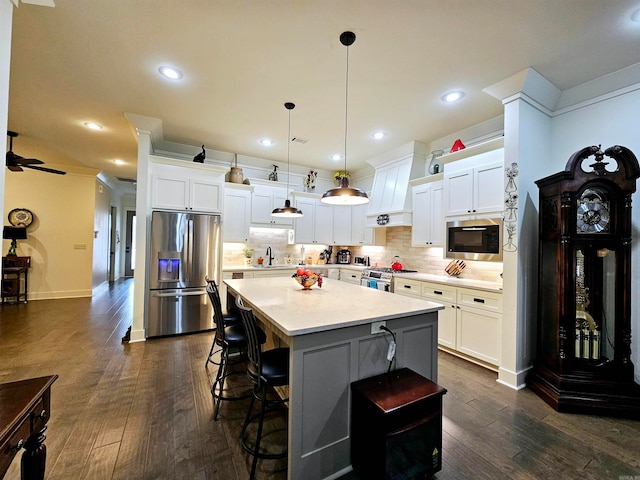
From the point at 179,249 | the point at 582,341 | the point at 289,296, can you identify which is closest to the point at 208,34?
the point at 289,296

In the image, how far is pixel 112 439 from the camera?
1910 millimetres

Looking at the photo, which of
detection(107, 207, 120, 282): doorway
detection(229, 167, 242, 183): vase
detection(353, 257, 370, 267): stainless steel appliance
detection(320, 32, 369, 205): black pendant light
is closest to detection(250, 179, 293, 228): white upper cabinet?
detection(229, 167, 242, 183): vase

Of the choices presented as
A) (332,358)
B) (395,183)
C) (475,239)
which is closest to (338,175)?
(395,183)

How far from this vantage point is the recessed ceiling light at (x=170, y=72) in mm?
2630

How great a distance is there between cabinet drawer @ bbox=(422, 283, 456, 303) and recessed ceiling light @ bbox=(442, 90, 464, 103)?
2.17 m

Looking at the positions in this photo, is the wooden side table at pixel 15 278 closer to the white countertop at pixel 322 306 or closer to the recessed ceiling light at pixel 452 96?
the white countertop at pixel 322 306

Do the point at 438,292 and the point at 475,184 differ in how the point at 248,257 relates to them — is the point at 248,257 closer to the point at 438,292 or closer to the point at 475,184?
the point at 438,292

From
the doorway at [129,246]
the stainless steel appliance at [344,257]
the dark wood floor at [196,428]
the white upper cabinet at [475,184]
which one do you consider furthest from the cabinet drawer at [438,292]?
the doorway at [129,246]

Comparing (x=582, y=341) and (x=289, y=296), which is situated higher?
(x=289, y=296)

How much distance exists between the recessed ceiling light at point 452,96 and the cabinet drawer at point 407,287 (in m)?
2.25

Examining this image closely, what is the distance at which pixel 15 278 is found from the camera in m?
5.50

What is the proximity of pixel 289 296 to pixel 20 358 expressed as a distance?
327 centimetres

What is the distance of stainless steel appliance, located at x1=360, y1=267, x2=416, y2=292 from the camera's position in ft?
13.8

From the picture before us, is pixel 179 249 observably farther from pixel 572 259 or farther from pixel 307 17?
pixel 572 259
